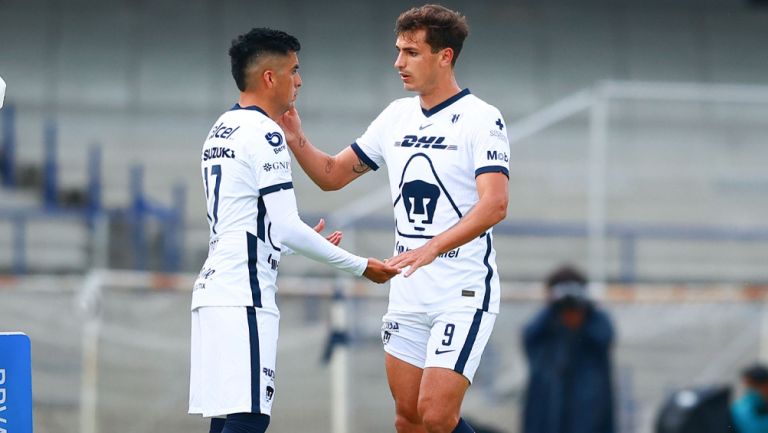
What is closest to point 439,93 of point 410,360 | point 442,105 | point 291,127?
point 442,105

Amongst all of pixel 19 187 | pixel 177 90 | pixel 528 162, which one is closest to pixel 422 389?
pixel 528 162

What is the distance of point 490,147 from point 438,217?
0.37 meters

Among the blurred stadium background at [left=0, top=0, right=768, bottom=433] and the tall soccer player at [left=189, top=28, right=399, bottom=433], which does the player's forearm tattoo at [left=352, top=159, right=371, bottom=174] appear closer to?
the tall soccer player at [left=189, top=28, right=399, bottom=433]

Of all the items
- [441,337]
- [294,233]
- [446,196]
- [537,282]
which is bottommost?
[441,337]

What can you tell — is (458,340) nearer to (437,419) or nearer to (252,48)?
(437,419)

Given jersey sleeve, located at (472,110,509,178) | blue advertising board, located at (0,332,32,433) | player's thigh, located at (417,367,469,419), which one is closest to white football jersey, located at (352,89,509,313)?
jersey sleeve, located at (472,110,509,178)

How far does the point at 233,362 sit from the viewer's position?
4605 mm

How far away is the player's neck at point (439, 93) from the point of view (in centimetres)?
541

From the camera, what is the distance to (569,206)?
1029 centimetres

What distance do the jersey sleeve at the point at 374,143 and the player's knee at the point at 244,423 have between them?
4.87ft

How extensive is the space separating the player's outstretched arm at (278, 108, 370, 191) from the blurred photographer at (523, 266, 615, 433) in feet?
14.1

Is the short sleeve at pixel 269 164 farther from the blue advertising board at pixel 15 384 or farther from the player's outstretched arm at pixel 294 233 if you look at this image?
the blue advertising board at pixel 15 384

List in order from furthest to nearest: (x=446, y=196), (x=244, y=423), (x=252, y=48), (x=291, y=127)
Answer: (x=291, y=127) → (x=446, y=196) → (x=252, y=48) → (x=244, y=423)

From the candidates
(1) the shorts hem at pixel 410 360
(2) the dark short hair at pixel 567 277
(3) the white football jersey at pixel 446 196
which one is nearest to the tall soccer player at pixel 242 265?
(3) the white football jersey at pixel 446 196
